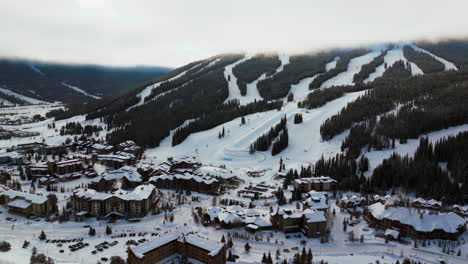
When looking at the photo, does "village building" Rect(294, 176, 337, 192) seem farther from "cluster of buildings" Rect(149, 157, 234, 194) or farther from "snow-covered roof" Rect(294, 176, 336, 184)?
"cluster of buildings" Rect(149, 157, 234, 194)

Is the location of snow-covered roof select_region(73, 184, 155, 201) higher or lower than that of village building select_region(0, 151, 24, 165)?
lower

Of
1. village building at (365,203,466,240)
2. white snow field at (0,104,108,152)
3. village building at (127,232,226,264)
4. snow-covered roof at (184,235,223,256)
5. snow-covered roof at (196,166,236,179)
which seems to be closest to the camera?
village building at (127,232,226,264)

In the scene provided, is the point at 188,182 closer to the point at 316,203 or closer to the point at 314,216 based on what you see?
the point at 316,203

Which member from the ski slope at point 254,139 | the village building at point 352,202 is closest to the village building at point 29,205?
the ski slope at point 254,139

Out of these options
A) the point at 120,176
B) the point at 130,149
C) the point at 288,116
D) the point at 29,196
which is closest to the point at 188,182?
the point at 120,176

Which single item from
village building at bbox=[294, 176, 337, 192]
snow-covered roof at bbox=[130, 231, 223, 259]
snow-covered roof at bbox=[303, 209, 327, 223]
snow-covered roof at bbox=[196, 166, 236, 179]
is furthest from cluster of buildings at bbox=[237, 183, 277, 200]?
snow-covered roof at bbox=[130, 231, 223, 259]

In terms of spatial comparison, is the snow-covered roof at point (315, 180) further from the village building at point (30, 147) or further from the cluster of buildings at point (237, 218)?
the village building at point (30, 147)
